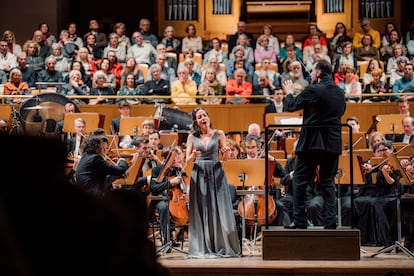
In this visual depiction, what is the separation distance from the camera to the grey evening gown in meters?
6.58

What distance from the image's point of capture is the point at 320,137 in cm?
606

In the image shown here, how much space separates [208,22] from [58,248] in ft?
49.3

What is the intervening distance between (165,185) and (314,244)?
146cm

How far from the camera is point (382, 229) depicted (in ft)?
24.3

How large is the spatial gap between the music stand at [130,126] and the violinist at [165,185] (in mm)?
2006

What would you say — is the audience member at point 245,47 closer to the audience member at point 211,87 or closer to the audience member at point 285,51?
the audience member at point 285,51

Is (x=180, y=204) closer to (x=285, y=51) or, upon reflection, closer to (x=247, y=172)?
(x=247, y=172)

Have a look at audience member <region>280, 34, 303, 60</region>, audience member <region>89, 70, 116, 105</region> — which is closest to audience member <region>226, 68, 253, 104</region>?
audience member <region>280, 34, 303, 60</region>

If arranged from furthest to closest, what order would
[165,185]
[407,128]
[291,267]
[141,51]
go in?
[141,51] < [407,128] < [165,185] < [291,267]

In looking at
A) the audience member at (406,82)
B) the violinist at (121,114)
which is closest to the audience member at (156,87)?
the violinist at (121,114)

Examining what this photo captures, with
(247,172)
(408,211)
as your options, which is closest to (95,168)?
(247,172)

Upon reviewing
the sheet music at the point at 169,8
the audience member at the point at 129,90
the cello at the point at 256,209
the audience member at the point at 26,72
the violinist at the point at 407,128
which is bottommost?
the cello at the point at 256,209

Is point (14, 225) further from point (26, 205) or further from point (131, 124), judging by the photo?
point (131, 124)

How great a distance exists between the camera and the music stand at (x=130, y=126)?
30.5 feet
